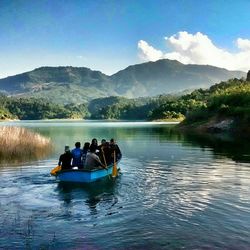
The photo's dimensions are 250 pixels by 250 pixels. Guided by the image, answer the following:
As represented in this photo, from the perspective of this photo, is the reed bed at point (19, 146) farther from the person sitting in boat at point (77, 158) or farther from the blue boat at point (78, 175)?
the blue boat at point (78, 175)

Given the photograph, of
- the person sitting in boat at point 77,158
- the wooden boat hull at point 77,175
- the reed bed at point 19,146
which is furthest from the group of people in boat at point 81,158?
the reed bed at point 19,146

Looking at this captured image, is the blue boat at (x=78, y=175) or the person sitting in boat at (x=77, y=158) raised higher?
the person sitting in boat at (x=77, y=158)

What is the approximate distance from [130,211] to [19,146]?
28.3 metres

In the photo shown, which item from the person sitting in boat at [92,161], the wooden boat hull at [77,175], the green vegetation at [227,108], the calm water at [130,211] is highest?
the green vegetation at [227,108]

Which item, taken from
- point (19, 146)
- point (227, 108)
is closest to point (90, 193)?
point (19, 146)

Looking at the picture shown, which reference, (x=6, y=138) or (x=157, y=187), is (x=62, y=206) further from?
(x=6, y=138)

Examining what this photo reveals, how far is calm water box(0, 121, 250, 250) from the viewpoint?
1609 centimetres

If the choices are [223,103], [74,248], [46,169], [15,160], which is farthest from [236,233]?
[223,103]

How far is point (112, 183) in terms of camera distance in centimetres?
2891

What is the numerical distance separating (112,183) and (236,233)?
13.1 m

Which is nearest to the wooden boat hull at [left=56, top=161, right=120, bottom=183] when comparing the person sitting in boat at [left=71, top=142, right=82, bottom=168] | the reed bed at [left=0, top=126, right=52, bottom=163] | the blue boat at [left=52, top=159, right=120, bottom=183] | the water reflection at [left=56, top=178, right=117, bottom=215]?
the blue boat at [left=52, top=159, right=120, bottom=183]

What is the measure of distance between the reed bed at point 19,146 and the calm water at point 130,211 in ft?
28.6

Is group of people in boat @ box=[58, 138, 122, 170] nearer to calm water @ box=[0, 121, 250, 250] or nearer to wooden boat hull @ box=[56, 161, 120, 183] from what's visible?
wooden boat hull @ box=[56, 161, 120, 183]

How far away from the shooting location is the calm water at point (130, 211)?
634 inches
